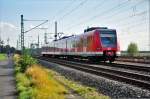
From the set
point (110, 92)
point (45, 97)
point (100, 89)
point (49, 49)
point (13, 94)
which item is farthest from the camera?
point (49, 49)

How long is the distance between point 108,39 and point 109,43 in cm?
39

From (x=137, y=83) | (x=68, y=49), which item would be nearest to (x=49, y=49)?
(x=68, y=49)

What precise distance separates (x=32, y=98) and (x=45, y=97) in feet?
1.40

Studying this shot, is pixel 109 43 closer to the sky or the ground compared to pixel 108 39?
closer to the ground

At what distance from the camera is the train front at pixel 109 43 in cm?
4059

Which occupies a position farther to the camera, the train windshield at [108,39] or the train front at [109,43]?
the train windshield at [108,39]

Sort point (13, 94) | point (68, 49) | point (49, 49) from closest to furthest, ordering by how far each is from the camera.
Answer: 1. point (13, 94)
2. point (68, 49)
3. point (49, 49)

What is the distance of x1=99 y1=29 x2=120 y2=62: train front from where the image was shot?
40594 millimetres

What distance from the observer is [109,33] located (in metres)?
41.4

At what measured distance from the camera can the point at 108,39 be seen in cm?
4119

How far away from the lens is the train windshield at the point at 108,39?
135 ft

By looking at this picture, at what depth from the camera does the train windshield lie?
135 ft

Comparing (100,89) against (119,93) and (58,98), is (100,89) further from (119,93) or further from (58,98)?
(58,98)

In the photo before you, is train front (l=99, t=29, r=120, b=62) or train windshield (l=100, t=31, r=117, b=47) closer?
train front (l=99, t=29, r=120, b=62)
